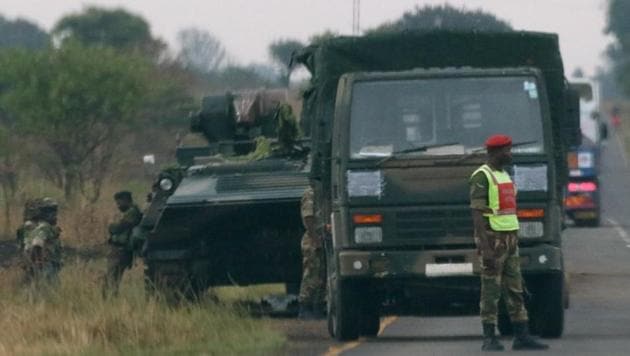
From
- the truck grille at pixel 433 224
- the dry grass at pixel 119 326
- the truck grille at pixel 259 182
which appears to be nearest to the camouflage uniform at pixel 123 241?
the truck grille at pixel 259 182

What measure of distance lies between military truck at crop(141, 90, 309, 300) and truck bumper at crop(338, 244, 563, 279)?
404 centimetres

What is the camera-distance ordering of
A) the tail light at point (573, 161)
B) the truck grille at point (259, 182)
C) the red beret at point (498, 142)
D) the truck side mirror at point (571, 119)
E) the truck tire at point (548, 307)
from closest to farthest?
the red beret at point (498, 142) < the truck tire at point (548, 307) < the truck side mirror at point (571, 119) < the truck grille at point (259, 182) < the tail light at point (573, 161)

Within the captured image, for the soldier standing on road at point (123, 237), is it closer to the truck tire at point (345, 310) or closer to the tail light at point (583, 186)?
the truck tire at point (345, 310)

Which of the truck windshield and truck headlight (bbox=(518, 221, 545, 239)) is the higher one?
the truck windshield

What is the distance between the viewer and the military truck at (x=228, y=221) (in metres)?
21.5

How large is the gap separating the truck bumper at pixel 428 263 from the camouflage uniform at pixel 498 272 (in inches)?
17.6

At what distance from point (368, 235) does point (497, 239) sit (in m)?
1.35

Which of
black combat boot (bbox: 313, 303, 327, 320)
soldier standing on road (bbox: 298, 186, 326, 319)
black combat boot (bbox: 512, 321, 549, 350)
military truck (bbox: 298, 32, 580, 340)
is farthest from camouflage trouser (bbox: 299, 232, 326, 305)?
black combat boot (bbox: 512, 321, 549, 350)

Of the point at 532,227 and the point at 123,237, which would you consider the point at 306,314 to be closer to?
the point at 123,237

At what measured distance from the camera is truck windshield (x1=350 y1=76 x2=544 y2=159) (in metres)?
17.6

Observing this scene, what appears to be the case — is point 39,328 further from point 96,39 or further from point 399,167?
point 96,39

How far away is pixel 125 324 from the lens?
59.1 ft

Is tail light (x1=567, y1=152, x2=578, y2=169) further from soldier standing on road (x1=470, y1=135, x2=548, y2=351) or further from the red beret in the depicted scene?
the red beret

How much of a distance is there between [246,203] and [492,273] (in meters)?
5.23
